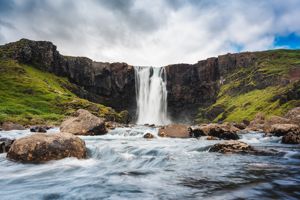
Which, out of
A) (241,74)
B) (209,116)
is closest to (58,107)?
(209,116)

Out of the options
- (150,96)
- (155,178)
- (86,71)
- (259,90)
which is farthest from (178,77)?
(155,178)

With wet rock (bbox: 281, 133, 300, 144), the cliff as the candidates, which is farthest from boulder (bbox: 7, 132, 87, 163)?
the cliff

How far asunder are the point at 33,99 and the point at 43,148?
9822 centimetres

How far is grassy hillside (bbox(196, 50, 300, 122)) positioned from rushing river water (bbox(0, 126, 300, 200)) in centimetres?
8340

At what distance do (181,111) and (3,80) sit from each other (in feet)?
293

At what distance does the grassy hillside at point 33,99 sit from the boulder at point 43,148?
5770cm

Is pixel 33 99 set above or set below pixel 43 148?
above

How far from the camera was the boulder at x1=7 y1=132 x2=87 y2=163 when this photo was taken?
1678 cm

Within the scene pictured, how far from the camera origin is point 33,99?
10781 cm

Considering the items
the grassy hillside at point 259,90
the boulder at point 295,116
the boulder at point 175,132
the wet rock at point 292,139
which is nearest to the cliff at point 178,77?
the grassy hillside at point 259,90

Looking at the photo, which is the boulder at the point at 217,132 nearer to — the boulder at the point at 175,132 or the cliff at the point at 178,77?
the boulder at the point at 175,132

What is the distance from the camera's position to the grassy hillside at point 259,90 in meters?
101

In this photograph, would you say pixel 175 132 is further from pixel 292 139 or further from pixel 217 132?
pixel 292 139

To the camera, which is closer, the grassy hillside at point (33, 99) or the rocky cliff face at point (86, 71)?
the grassy hillside at point (33, 99)
